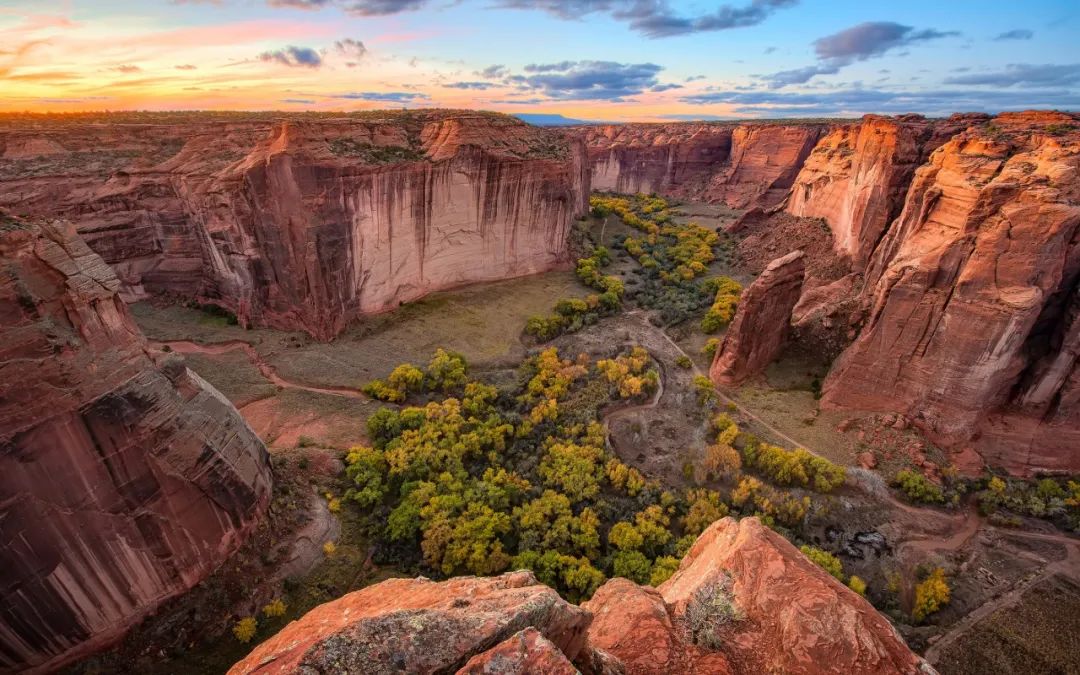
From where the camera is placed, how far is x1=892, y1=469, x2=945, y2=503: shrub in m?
24.5

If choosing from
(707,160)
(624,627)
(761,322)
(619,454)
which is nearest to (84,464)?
(624,627)

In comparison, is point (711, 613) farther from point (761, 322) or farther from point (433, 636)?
point (761, 322)

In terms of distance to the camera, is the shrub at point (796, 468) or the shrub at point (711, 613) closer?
the shrub at point (711, 613)

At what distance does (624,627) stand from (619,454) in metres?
17.8

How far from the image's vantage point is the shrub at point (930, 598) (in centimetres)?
1945

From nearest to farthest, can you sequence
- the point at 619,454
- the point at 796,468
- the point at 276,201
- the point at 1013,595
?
the point at 1013,595
the point at 796,468
the point at 619,454
the point at 276,201

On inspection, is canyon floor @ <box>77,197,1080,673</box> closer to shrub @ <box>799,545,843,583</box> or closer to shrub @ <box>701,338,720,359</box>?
shrub @ <box>701,338,720,359</box>

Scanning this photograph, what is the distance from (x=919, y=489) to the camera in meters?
24.6

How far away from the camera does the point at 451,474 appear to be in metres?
24.8

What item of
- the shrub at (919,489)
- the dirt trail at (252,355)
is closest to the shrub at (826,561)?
the shrub at (919,489)

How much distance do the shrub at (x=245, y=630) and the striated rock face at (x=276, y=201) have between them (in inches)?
892

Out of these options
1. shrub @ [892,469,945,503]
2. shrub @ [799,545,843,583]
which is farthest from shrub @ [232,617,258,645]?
shrub @ [892,469,945,503]

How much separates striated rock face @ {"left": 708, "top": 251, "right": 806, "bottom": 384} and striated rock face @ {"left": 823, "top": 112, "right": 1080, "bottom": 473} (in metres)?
4.79

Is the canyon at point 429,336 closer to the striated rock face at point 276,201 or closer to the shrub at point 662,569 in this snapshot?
the striated rock face at point 276,201
